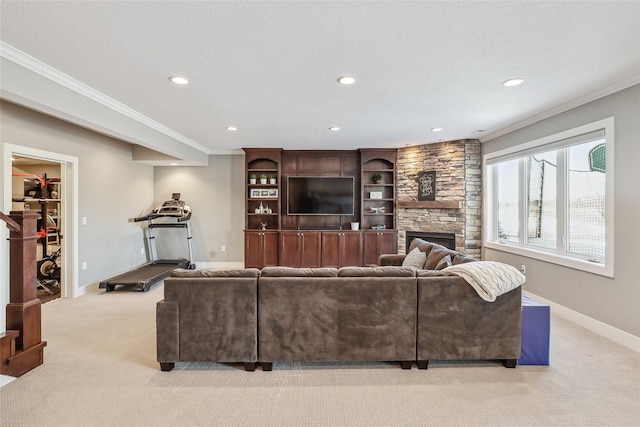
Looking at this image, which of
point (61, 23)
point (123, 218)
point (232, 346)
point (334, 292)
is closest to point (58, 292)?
point (123, 218)

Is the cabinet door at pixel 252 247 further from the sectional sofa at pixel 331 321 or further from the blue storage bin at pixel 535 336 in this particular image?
the blue storage bin at pixel 535 336

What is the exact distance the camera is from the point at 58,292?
478 centimetres

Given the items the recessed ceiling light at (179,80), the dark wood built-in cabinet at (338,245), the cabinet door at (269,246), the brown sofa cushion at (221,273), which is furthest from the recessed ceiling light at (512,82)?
the cabinet door at (269,246)

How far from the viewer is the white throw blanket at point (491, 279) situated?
239cm

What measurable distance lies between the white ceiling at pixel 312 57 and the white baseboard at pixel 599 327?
237cm

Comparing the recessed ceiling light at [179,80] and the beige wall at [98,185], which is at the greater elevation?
the recessed ceiling light at [179,80]

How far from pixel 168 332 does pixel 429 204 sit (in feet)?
15.6

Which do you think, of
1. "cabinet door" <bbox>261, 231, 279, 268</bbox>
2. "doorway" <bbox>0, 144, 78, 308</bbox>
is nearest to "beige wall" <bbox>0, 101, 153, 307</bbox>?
"doorway" <bbox>0, 144, 78, 308</bbox>

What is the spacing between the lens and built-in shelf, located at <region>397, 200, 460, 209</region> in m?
5.41

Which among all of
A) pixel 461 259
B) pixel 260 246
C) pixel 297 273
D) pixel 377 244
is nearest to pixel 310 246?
pixel 260 246

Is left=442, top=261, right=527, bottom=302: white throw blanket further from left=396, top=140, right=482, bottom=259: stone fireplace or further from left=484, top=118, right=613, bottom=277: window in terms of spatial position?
left=396, top=140, right=482, bottom=259: stone fireplace

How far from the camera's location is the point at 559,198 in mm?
3834

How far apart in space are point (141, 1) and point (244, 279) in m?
1.94

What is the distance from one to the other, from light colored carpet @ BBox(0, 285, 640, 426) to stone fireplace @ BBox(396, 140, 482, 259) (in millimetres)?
2694
